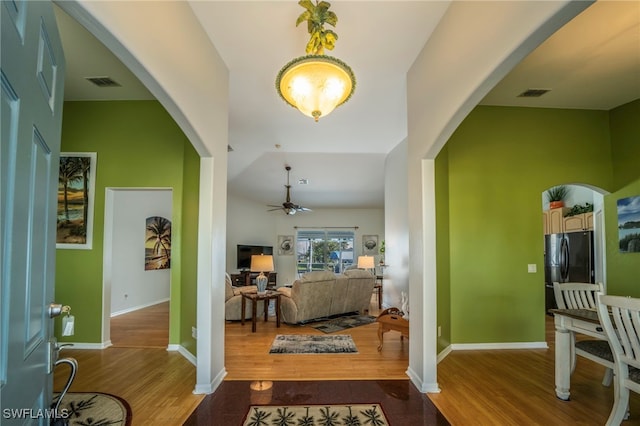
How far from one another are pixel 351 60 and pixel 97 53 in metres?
2.51

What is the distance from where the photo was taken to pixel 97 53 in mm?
3314

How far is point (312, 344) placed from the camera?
461 cm

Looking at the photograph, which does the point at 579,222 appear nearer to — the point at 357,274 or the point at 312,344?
the point at 357,274

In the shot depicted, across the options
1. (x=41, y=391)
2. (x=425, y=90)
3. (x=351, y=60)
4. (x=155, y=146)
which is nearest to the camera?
(x=41, y=391)

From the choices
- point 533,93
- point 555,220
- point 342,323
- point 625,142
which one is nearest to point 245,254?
point 342,323

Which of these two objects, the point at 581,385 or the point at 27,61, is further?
the point at 581,385

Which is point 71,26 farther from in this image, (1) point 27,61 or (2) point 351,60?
(1) point 27,61

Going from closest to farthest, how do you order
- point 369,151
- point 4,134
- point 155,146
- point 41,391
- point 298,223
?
point 4,134
point 41,391
point 155,146
point 369,151
point 298,223

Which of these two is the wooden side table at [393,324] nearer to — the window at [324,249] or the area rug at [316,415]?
the area rug at [316,415]

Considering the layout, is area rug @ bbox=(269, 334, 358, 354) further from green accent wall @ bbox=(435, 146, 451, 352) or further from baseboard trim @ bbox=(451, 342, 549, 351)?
baseboard trim @ bbox=(451, 342, 549, 351)

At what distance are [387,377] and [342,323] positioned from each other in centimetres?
237

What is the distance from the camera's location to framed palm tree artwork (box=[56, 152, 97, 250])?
4453mm

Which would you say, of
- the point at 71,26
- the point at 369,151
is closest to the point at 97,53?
the point at 71,26

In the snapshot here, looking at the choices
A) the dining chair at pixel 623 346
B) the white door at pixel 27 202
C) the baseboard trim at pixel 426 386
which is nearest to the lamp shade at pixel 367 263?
the baseboard trim at pixel 426 386
